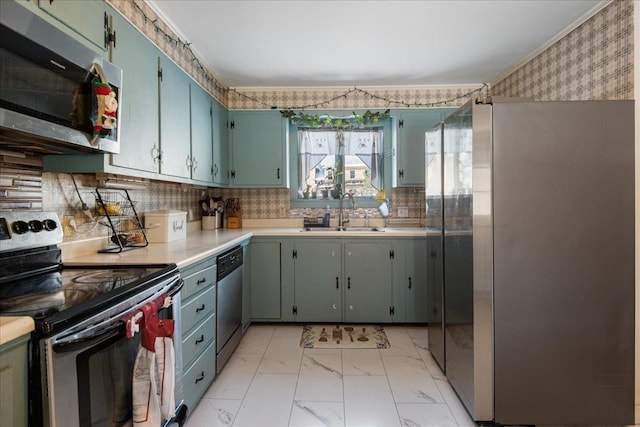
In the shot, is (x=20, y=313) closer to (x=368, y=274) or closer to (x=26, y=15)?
(x=26, y=15)

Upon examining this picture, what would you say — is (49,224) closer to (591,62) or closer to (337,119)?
(337,119)

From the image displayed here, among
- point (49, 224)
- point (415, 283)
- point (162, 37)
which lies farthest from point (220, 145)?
point (415, 283)

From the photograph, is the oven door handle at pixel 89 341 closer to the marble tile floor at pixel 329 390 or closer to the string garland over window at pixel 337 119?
the marble tile floor at pixel 329 390

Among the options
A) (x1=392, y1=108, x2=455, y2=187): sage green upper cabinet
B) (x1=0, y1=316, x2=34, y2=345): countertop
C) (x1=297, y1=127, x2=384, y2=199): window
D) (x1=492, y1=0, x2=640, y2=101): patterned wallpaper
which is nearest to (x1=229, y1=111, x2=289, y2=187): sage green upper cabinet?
(x1=297, y1=127, x2=384, y2=199): window

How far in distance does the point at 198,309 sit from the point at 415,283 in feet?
6.38

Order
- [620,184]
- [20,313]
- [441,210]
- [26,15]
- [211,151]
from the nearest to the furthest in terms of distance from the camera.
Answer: [20,313]
[26,15]
[620,184]
[441,210]
[211,151]

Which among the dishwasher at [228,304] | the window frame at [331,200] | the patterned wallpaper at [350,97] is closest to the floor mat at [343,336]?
the dishwasher at [228,304]

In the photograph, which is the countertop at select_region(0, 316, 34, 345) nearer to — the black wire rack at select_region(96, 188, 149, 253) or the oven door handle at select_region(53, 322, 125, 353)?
the oven door handle at select_region(53, 322, 125, 353)

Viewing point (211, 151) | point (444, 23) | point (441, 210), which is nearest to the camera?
point (441, 210)

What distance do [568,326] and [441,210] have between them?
0.88 meters

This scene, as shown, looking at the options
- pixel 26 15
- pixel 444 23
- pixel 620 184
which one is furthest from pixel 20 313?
pixel 444 23

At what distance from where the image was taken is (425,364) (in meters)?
2.35

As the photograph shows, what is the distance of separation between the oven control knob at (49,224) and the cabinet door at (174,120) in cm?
69

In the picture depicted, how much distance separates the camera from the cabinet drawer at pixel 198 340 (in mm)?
1654
